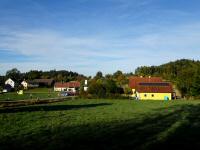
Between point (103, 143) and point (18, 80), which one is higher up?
point (18, 80)

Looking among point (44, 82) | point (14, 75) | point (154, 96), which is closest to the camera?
point (154, 96)

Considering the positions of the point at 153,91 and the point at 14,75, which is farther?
the point at 14,75

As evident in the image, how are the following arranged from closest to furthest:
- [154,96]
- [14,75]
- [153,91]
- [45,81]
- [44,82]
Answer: [153,91]
[154,96]
[44,82]
[45,81]
[14,75]

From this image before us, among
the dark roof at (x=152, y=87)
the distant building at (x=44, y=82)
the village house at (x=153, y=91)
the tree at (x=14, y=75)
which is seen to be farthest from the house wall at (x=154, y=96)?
the tree at (x=14, y=75)

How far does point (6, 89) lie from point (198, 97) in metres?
73.8

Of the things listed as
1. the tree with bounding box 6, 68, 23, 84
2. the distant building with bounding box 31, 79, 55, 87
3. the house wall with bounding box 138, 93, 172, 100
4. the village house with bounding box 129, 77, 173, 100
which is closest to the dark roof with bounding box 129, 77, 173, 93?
the village house with bounding box 129, 77, 173, 100

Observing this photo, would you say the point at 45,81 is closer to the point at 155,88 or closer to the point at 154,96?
the point at 155,88

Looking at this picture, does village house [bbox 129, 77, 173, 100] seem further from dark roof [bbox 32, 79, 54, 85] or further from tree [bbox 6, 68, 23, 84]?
tree [bbox 6, 68, 23, 84]

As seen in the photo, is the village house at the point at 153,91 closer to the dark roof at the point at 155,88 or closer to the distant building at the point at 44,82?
the dark roof at the point at 155,88

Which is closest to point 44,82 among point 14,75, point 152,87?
point 14,75

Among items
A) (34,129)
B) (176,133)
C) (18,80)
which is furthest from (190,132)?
(18,80)

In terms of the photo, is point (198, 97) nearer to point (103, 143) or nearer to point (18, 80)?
point (103, 143)

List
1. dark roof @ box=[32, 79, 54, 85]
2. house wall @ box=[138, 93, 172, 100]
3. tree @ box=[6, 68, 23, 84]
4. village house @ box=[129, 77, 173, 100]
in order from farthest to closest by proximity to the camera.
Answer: tree @ box=[6, 68, 23, 84] → dark roof @ box=[32, 79, 54, 85] → house wall @ box=[138, 93, 172, 100] → village house @ box=[129, 77, 173, 100]

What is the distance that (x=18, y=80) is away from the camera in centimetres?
17450
